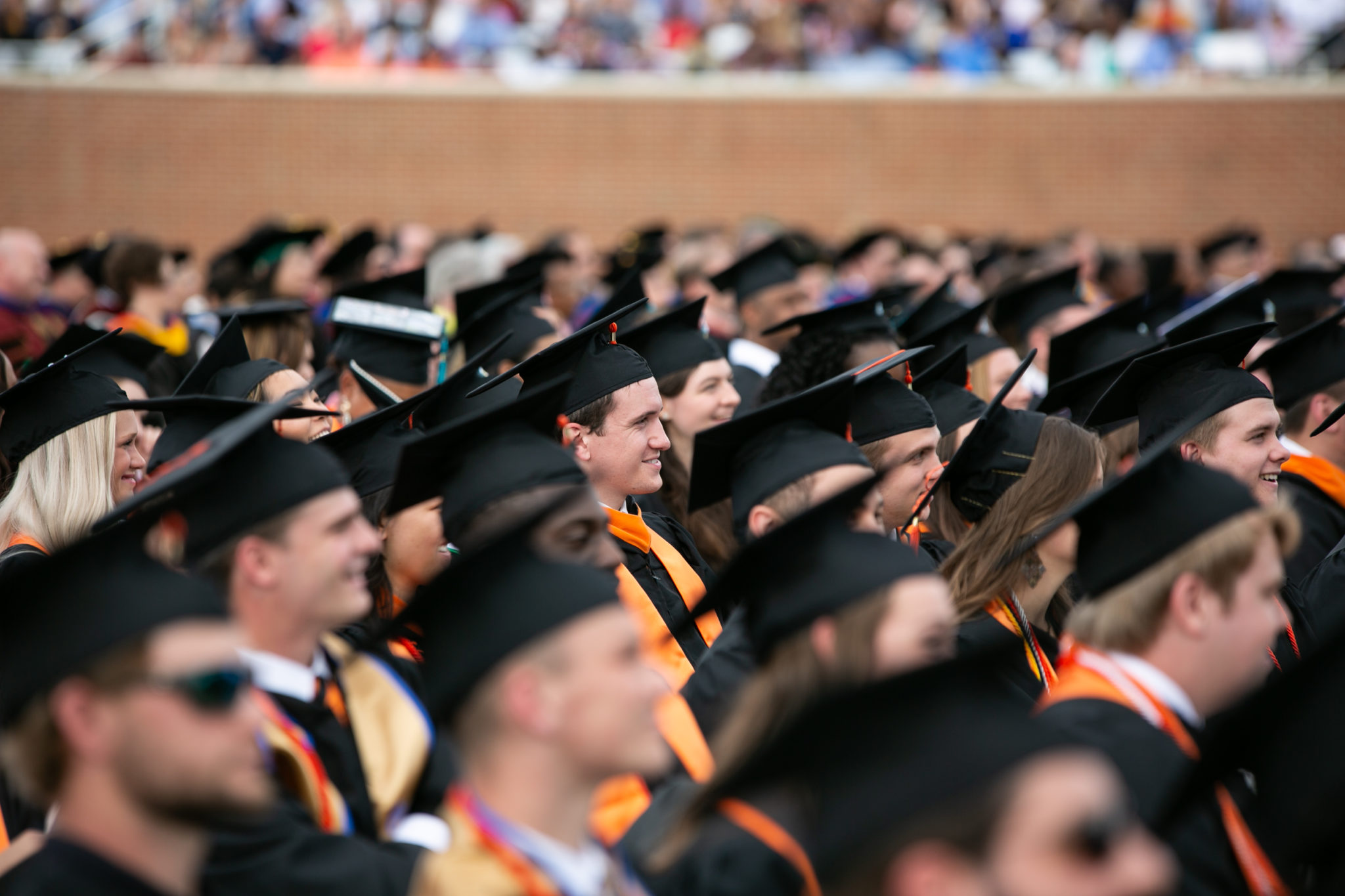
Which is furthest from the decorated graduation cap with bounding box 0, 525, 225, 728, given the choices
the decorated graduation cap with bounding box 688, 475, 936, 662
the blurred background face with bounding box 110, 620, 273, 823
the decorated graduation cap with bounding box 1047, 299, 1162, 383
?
the decorated graduation cap with bounding box 1047, 299, 1162, 383

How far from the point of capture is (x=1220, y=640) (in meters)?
2.47

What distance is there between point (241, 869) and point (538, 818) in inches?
23.2

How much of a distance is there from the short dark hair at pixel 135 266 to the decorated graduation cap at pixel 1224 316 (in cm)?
557

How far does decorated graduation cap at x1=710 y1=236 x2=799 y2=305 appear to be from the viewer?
25.5ft

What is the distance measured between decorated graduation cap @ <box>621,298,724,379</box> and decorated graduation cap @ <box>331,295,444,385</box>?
43.4 inches

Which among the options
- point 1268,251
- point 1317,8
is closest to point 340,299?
point 1268,251

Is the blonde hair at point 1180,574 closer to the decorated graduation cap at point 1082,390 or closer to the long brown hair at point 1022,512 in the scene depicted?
the long brown hair at point 1022,512

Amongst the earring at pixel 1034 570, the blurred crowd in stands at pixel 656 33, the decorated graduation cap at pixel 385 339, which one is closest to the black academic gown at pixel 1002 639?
the earring at pixel 1034 570

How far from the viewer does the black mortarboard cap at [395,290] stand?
580 cm

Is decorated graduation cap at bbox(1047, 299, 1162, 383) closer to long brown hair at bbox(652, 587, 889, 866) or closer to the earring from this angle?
the earring

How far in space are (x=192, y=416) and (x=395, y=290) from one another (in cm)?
270

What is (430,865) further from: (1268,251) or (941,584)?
(1268,251)

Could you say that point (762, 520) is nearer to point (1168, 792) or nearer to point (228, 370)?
point (1168, 792)

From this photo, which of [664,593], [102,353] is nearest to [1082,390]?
[664,593]
